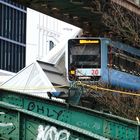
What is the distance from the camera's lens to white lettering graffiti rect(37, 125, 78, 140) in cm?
836

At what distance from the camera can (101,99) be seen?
23.5m

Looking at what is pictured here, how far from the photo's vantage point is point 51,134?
332 inches

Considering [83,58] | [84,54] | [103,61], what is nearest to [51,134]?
[103,61]

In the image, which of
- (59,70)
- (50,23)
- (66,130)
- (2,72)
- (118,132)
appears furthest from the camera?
(50,23)

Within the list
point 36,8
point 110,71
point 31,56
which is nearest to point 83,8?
point 36,8

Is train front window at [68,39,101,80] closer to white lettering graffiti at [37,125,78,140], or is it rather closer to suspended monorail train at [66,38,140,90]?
suspended monorail train at [66,38,140,90]

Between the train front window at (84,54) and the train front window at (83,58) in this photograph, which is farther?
the train front window at (84,54)

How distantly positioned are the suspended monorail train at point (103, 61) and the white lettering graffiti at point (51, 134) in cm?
2186

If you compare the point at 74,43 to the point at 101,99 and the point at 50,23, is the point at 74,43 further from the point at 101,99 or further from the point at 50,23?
the point at 50,23

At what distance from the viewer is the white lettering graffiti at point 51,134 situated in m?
8.36

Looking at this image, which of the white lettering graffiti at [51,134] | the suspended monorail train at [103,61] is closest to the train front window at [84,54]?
the suspended monorail train at [103,61]

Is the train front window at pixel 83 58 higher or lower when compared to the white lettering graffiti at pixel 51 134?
higher

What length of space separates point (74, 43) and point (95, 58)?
1.55 m

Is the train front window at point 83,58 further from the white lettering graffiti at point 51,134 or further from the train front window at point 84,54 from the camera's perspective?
the white lettering graffiti at point 51,134
